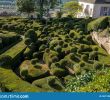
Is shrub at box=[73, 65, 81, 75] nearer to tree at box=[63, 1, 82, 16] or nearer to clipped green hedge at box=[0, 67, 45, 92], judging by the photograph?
clipped green hedge at box=[0, 67, 45, 92]

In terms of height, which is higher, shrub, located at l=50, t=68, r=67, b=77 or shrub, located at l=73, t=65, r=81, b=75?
shrub, located at l=73, t=65, r=81, b=75

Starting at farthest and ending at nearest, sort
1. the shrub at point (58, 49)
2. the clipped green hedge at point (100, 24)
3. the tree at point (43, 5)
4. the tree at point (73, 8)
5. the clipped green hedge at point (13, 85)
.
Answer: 1. the tree at point (73, 8)
2. the tree at point (43, 5)
3. the clipped green hedge at point (100, 24)
4. the shrub at point (58, 49)
5. the clipped green hedge at point (13, 85)

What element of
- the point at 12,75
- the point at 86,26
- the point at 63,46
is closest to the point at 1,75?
the point at 12,75

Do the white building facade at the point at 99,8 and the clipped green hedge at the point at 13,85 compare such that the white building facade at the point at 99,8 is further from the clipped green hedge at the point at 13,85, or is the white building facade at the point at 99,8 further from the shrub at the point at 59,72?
the clipped green hedge at the point at 13,85

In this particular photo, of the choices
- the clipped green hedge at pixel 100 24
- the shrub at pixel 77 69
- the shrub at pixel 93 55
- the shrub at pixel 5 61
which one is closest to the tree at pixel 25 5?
the clipped green hedge at pixel 100 24

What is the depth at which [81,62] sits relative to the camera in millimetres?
29891

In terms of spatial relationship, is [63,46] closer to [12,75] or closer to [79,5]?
[12,75]

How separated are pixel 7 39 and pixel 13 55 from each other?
981 centimetres

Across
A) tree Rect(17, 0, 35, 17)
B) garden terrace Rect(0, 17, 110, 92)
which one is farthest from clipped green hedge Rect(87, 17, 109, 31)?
tree Rect(17, 0, 35, 17)

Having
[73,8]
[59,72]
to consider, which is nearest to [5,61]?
[59,72]

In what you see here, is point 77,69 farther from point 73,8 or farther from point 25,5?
point 73,8

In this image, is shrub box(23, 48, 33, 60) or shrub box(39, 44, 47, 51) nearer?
shrub box(23, 48, 33, 60)

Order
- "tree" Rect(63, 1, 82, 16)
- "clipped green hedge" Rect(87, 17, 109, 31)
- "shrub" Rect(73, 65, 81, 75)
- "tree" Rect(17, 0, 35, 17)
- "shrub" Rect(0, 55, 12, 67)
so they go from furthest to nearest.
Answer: "tree" Rect(63, 1, 82, 16), "tree" Rect(17, 0, 35, 17), "clipped green hedge" Rect(87, 17, 109, 31), "shrub" Rect(0, 55, 12, 67), "shrub" Rect(73, 65, 81, 75)

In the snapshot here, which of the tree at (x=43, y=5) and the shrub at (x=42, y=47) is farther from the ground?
the tree at (x=43, y=5)
